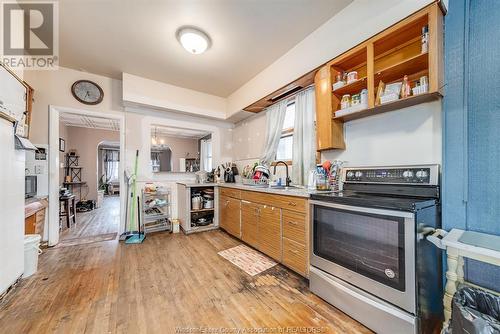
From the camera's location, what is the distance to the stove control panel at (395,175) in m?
1.47

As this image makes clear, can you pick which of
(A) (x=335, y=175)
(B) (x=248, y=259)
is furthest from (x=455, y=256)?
(B) (x=248, y=259)

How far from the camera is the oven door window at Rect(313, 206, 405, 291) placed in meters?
1.22

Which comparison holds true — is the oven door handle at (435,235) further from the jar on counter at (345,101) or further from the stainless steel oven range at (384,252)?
the jar on counter at (345,101)

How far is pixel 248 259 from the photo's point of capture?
2.39 m

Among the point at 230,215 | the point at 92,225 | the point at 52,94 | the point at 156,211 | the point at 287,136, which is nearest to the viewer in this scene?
the point at 52,94

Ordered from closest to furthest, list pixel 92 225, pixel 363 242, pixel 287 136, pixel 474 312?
1. pixel 474 312
2. pixel 363 242
3. pixel 287 136
4. pixel 92 225

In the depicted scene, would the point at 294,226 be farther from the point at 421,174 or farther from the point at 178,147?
the point at 178,147

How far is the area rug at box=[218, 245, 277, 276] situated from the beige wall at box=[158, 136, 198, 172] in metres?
2.06

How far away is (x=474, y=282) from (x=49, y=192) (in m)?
4.74

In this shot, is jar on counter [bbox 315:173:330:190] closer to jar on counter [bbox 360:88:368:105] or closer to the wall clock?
jar on counter [bbox 360:88:368:105]

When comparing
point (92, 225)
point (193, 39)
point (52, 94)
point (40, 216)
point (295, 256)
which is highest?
point (193, 39)

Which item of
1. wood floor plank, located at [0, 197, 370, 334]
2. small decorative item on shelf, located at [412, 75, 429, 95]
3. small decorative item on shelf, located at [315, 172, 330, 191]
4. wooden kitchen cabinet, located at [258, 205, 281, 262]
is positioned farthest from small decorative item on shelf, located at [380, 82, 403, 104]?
wood floor plank, located at [0, 197, 370, 334]

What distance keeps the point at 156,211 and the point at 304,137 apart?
9.47ft

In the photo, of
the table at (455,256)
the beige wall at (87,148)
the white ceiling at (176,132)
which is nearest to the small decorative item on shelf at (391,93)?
the table at (455,256)
